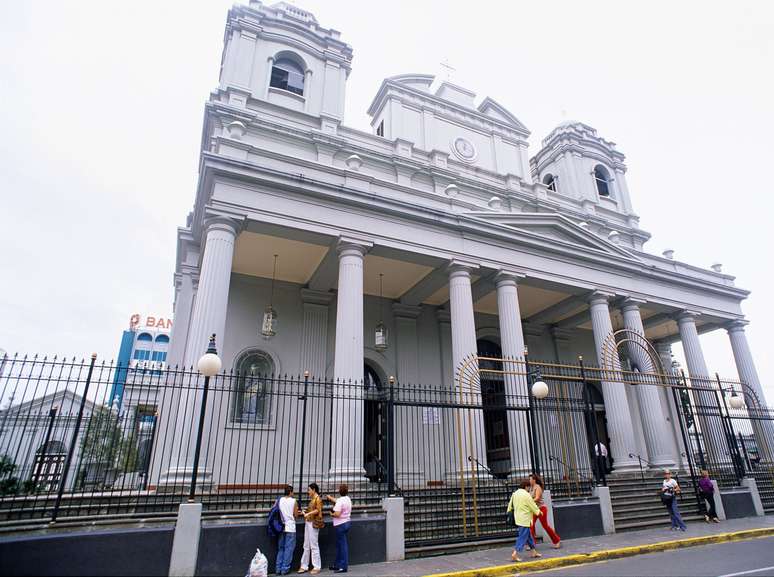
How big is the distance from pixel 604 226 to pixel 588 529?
1586 centimetres

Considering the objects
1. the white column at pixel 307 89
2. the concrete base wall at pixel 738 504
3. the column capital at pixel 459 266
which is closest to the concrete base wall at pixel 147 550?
the column capital at pixel 459 266

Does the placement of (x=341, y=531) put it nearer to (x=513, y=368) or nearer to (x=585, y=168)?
(x=513, y=368)

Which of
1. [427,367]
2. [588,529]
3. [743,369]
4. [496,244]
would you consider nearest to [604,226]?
[743,369]

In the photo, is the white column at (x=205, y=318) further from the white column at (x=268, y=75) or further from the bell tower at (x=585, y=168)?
the bell tower at (x=585, y=168)

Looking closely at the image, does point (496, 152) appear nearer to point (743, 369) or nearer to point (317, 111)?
point (317, 111)

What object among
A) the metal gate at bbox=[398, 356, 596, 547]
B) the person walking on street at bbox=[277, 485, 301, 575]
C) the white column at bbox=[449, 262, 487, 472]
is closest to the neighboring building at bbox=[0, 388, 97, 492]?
the person walking on street at bbox=[277, 485, 301, 575]

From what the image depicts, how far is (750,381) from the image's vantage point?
1905 centimetres

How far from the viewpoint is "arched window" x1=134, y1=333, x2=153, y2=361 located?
233ft

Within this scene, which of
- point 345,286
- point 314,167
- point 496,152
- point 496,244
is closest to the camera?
point 345,286

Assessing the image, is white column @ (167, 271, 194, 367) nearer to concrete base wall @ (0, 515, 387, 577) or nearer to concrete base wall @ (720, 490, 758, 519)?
concrete base wall @ (0, 515, 387, 577)

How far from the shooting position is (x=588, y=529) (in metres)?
10.1

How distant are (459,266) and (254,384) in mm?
7361

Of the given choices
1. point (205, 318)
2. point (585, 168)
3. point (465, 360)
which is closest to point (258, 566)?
point (205, 318)

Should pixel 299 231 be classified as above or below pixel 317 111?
below
